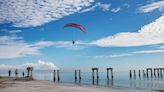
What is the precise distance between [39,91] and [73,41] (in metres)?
11.6

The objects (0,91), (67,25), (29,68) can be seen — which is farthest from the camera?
(29,68)

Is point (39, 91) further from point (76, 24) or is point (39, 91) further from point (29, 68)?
point (29, 68)

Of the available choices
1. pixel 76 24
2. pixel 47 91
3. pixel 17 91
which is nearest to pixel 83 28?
pixel 76 24

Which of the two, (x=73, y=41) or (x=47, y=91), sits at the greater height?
(x=73, y=41)

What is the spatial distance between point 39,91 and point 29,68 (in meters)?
47.6

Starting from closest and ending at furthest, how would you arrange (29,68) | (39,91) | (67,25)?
(39,91) → (67,25) → (29,68)

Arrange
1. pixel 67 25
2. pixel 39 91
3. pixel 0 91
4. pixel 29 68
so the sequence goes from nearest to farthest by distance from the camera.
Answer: pixel 0 91 → pixel 39 91 → pixel 67 25 → pixel 29 68

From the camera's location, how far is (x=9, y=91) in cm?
2580

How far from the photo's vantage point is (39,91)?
90.1 feet

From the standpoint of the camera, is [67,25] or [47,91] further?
[67,25]

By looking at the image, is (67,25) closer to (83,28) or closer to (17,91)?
(83,28)

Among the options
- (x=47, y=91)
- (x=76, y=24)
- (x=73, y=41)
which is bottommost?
(x=47, y=91)

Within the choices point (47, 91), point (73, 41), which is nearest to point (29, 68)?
point (73, 41)

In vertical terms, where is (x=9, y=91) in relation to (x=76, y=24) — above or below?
below
